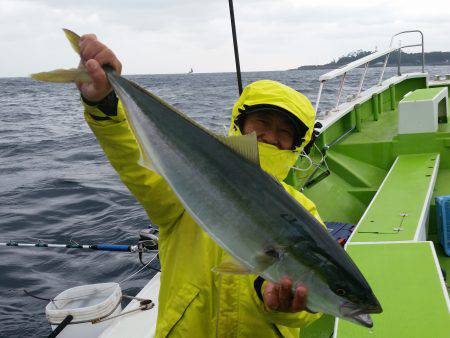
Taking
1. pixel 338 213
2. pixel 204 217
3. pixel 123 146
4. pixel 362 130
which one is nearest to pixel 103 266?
pixel 338 213

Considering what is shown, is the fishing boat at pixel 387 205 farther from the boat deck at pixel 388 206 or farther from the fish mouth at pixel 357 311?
the fish mouth at pixel 357 311

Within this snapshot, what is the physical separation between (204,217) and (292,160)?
4.16 feet

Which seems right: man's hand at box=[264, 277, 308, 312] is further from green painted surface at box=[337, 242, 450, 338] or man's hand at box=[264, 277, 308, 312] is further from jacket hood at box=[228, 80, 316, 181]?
green painted surface at box=[337, 242, 450, 338]

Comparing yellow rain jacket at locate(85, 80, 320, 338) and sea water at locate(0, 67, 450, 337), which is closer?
yellow rain jacket at locate(85, 80, 320, 338)

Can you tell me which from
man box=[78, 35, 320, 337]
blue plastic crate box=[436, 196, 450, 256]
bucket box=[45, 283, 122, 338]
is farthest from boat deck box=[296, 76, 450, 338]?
bucket box=[45, 283, 122, 338]

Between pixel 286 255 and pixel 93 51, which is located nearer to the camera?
pixel 286 255

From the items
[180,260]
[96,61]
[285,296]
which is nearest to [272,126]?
[180,260]

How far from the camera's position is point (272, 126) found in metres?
2.71

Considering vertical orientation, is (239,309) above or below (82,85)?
below

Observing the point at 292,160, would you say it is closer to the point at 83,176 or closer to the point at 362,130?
the point at 362,130

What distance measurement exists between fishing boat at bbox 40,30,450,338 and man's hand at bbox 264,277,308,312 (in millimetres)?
1210

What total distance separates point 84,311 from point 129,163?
217cm

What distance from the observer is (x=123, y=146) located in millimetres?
2041

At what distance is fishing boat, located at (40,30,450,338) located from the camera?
284cm
